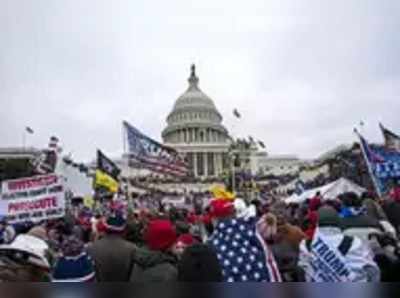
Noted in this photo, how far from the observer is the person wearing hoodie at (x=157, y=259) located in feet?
12.7

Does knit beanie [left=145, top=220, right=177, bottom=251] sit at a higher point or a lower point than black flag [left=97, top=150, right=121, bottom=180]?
lower

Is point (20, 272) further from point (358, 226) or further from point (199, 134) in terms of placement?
point (199, 134)

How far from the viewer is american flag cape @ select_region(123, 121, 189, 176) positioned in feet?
83.1

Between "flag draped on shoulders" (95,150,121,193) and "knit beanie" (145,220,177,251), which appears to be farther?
"flag draped on shoulders" (95,150,121,193)

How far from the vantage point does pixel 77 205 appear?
68.0 feet

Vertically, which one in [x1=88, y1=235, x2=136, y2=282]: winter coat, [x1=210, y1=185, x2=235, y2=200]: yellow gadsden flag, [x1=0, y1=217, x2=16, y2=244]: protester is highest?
[x1=210, y1=185, x2=235, y2=200]: yellow gadsden flag

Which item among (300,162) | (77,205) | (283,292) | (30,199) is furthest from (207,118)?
(283,292)

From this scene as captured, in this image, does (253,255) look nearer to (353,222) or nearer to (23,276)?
(23,276)

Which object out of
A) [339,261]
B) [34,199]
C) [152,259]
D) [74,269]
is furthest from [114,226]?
[34,199]

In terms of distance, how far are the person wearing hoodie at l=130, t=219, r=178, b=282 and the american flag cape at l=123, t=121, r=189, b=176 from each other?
2107 cm

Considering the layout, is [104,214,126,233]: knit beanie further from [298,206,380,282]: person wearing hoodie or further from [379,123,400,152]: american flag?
[379,123,400,152]: american flag

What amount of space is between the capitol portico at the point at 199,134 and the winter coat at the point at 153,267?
4058 inches

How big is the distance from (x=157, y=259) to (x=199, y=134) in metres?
110

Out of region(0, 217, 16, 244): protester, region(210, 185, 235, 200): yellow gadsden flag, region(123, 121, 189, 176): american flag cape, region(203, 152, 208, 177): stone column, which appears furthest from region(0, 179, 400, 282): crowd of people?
region(203, 152, 208, 177): stone column
